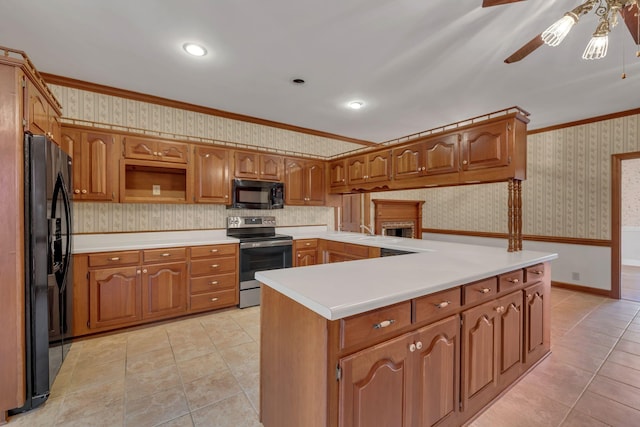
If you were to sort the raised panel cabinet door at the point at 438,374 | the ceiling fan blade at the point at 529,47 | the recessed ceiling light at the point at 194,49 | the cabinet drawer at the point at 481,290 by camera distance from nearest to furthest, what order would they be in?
the raised panel cabinet door at the point at 438,374, the cabinet drawer at the point at 481,290, the ceiling fan blade at the point at 529,47, the recessed ceiling light at the point at 194,49

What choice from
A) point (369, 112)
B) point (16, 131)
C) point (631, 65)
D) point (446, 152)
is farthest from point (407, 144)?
point (16, 131)

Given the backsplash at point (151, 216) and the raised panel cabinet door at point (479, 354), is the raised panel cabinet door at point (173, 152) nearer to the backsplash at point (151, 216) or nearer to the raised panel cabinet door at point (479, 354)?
the backsplash at point (151, 216)

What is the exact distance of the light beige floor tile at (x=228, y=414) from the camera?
1618 mm

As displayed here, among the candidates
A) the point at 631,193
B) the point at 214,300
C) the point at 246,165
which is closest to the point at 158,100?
the point at 246,165

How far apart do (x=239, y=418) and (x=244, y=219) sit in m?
2.64

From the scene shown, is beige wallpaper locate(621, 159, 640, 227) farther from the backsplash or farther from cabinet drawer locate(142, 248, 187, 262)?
cabinet drawer locate(142, 248, 187, 262)

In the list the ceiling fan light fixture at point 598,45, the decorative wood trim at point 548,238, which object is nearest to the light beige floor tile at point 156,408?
the ceiling fan light fixture at point 598,45

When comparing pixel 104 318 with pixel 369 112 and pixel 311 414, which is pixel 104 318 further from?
pixel 369 112

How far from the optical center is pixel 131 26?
2098mm

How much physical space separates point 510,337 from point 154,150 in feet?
12.3

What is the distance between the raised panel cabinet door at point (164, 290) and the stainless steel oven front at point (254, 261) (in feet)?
2.17

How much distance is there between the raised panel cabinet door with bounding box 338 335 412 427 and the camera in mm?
1061

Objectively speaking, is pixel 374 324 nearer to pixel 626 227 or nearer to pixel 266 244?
pixel 266 244

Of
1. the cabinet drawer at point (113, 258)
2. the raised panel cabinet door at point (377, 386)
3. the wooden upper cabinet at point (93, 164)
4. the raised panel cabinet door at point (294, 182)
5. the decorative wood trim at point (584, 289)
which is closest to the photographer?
the raised panel cabinet door at point (377, 386)
